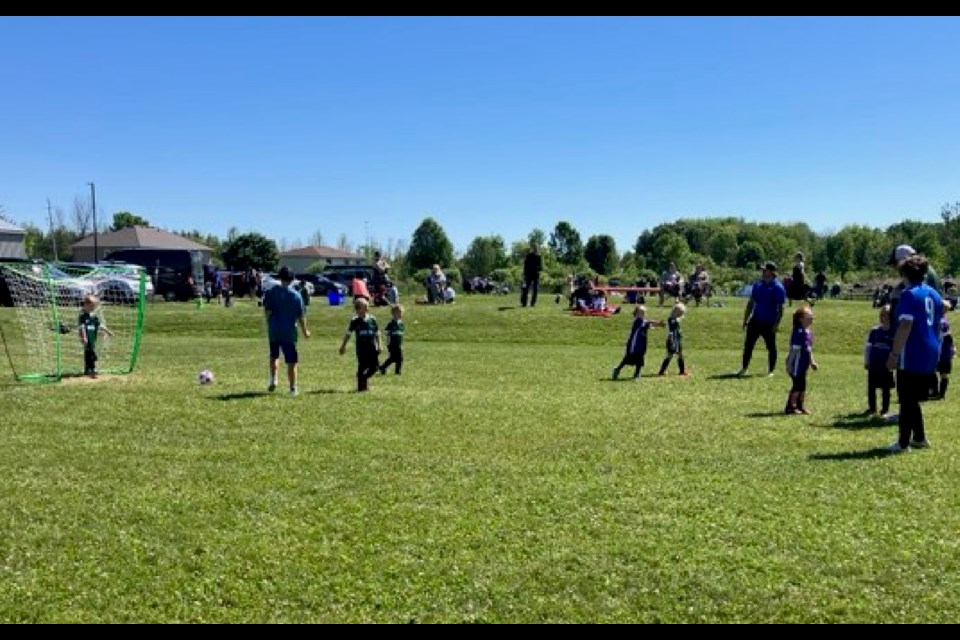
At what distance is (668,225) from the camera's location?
12825 cm

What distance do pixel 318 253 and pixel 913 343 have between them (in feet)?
370

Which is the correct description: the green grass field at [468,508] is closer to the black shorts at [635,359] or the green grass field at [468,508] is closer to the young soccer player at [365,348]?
the young soccer player at [365,348]

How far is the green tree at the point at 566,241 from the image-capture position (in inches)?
3745

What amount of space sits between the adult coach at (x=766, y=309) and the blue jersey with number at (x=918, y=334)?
7.27 m

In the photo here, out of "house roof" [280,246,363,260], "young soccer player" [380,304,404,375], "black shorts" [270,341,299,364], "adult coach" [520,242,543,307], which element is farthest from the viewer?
"house roof" [280,246,363,260]

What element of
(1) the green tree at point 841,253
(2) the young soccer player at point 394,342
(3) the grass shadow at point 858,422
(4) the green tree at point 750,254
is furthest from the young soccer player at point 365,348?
(4) the green tree at point 750,254

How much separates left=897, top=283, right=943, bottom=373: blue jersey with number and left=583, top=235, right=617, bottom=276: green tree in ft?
283

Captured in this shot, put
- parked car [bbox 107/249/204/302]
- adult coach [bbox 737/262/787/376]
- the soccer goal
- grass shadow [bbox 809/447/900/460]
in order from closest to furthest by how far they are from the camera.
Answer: grass shadow [bbox 809/447/900/460], the soccer goal, adult coach [bbox 737/262/787/376], parked car [bbox 107/249/204/302]

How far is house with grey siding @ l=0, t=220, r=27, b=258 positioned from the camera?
61594 mm

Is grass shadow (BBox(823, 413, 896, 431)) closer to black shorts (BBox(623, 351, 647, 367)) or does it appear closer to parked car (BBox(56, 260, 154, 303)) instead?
black shorts (BBox(623, 351, 647, 367))

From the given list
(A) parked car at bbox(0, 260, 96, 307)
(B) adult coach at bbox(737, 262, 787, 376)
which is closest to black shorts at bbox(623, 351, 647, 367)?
(B) adult coach at bbox(737, 262, 787, 376)

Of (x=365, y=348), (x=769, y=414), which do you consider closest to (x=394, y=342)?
(x=365, y=348)

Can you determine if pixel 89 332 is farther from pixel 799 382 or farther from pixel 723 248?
pixel 723 248
